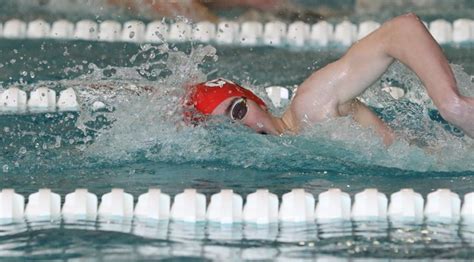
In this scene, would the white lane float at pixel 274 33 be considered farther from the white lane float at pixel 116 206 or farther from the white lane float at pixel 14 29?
the white lane float at pixel 116 206

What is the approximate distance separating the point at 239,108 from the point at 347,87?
0.33 meters

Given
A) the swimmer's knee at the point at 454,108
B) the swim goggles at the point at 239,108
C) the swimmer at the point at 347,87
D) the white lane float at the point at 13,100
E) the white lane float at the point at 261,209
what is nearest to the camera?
the white lane float at the point at 261,209

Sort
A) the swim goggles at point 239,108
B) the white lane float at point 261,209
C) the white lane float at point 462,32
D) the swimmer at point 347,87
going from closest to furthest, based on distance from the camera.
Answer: the white lane float at point 261,209, the swimmer at point 347,87, the swim goggles at point 239,108, the white lane float at point 462,32

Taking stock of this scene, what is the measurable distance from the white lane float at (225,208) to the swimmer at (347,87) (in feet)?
1.64

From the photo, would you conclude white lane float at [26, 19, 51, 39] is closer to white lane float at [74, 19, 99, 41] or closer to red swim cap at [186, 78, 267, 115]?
white lane float at [74, 19, 99, 41]

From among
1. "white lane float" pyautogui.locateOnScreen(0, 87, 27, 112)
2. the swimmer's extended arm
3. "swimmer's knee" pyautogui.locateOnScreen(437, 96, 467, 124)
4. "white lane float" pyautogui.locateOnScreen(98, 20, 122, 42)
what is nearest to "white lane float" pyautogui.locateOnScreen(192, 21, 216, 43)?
"white lane float" pyautogui.locateOnScreen(98, 20, 122, 42)

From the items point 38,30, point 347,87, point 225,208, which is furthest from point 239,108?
point 38,30

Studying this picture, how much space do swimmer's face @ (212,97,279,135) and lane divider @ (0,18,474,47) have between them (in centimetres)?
192

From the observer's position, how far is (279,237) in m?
2.66

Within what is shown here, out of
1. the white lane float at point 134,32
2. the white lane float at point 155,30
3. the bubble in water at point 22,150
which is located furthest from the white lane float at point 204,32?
the bubble in water at point 22,150

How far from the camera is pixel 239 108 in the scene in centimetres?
330

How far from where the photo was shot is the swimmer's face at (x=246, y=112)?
10.8ft

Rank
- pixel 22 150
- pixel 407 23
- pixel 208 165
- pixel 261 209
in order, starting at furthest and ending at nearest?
pixel 22 150
pixel 208 165
pixel 407 23
pixel 261 209

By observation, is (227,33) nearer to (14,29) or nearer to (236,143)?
(14,29)
